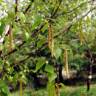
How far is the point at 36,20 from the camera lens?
166cm

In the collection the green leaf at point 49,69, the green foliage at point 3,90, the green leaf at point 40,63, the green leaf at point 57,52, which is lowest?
the green foliage at point 3,90

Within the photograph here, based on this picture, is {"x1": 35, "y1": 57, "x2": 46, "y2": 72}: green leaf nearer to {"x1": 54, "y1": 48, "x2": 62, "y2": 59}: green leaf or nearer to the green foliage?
{"x1": 54, "y1": 48, "x2": 62, "y2": 59}: green leaf

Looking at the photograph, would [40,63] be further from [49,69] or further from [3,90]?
[3,90]

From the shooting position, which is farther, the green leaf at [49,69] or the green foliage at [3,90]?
the green foliage at [3,90]

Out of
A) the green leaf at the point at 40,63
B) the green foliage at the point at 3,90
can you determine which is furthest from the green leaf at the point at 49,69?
the green foliage at the point at 3,90

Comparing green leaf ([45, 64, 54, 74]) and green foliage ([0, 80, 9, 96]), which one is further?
green foliage ([0, 80, 9, 96])

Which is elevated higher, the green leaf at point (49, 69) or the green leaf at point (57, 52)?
the green leaf at point (57, 52)

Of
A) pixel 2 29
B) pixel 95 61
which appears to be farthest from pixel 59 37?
pixel 95 61

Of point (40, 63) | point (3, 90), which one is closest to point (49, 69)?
point (40, 63)

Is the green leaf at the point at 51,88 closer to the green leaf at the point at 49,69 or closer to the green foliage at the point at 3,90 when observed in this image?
the green leaf at the point at 49,69

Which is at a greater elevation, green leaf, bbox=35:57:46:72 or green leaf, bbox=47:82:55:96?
green leaf, bbox=35:57:46:72

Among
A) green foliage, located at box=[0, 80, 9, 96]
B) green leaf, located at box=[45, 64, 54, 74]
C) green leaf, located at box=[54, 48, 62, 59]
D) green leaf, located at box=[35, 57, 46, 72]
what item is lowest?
green foliage, located at box=[0, 80, 9, 96]

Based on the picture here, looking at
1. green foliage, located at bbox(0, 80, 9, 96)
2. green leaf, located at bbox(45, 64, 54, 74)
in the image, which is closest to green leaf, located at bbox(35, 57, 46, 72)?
green leaf, located at bbox(45, 64, 54, 74)

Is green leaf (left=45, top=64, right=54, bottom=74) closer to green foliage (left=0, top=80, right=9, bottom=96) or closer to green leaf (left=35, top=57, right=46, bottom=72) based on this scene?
green leaf (left=35, top=57, right=46, bottom=72)
